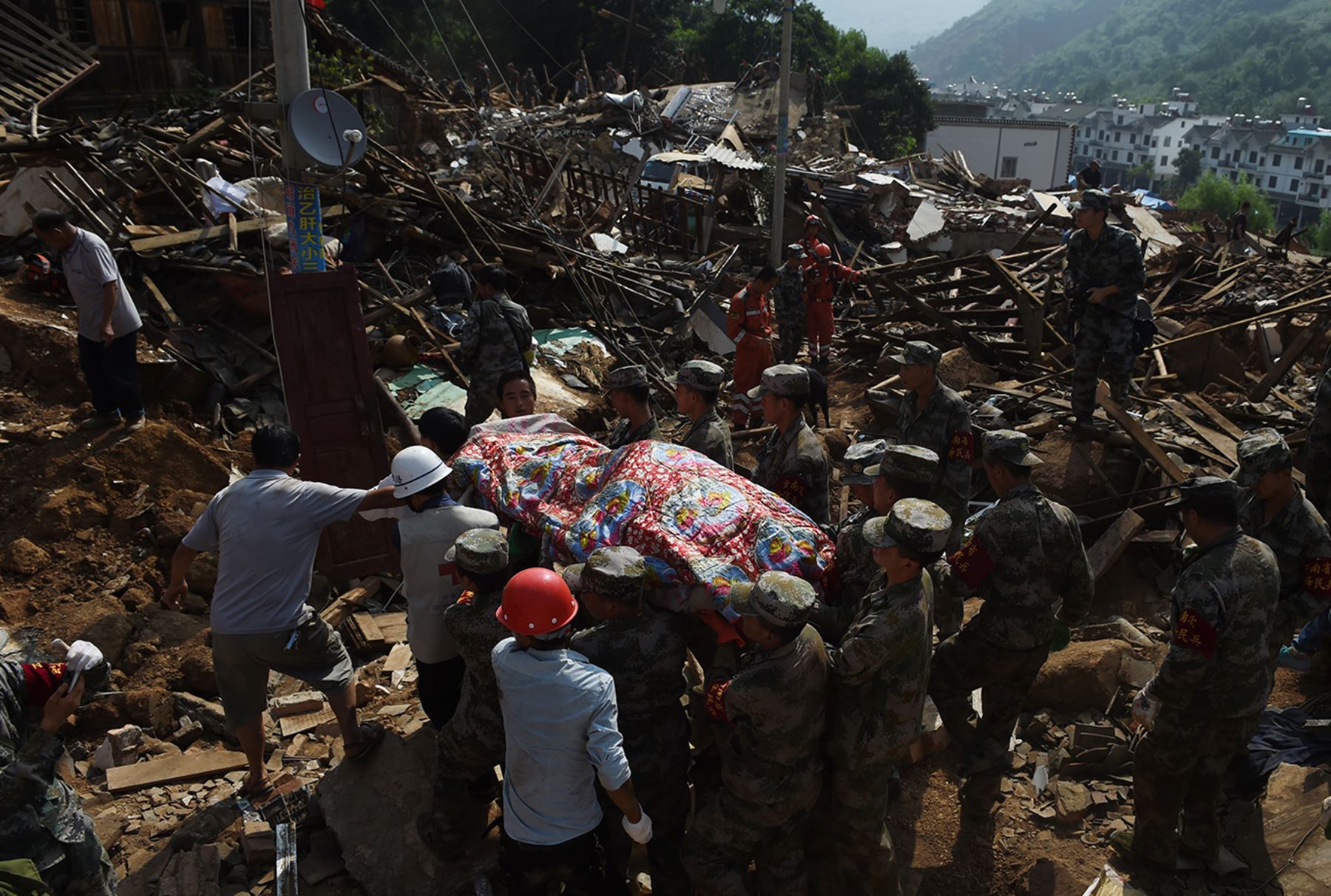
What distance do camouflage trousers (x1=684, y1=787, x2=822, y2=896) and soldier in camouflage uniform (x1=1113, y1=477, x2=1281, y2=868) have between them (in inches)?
65.1

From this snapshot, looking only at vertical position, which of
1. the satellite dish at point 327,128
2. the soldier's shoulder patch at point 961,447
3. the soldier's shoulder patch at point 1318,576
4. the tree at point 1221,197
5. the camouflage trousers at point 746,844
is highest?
the satellite dish at point 327,128

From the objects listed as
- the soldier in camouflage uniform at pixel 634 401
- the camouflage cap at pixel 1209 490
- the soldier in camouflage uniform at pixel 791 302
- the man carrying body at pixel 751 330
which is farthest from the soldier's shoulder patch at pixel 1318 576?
the soldier in camouflage uniform at pixel 791 302

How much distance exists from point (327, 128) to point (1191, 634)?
6109 millimetres

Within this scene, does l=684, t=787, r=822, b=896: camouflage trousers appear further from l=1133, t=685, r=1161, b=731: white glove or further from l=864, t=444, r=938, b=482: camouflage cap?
l=1133, t=685, r=1161, b=731: white glove

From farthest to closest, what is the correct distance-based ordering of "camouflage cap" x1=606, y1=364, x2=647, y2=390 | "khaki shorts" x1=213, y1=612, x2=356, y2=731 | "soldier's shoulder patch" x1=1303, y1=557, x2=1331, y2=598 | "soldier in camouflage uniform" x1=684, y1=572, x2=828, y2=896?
1. "camouflage cap" x1=606, y1=364, x2=647, y2=390
2. "soldier's shoulder patch" x1=1303, y1=557, x2=1331, y2=598
3. "khaki shorts" x1=213, y1=612, x2=356, y2=731
4. "soldier in camouflage uniform" x1=684, y1=572, x2=828, y2=896

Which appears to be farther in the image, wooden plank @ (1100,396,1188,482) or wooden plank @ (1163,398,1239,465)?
wooden plank @ (1163,398,1239,465)

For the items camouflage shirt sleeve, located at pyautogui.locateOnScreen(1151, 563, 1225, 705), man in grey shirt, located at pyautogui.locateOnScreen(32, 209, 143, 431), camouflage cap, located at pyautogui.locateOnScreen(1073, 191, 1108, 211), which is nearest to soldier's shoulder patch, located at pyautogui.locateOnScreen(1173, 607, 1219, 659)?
camouflage shirt sleeve, located at pyautogui.locateOnScreen(1151, 563, 1225, 705)

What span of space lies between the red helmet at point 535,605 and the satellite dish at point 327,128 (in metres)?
4.40

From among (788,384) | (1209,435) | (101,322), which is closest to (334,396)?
(101,322)

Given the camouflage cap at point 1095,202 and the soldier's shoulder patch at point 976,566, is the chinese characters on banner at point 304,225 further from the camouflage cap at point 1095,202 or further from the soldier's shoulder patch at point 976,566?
the camouflage cap at point 1095,202

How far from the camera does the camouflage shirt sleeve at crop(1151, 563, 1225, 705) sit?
3729 millimetres

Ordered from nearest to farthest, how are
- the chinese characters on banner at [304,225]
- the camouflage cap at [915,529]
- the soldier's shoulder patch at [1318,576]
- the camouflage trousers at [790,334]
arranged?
the camouflage cap at [915,529], the soldier's shoulder patch at [1318,576], the chinese characters on banner at [304,225], the camouflage trousers at [790,334]

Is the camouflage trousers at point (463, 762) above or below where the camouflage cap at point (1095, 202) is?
below

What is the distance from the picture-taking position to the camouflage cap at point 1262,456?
4543 millimetres
